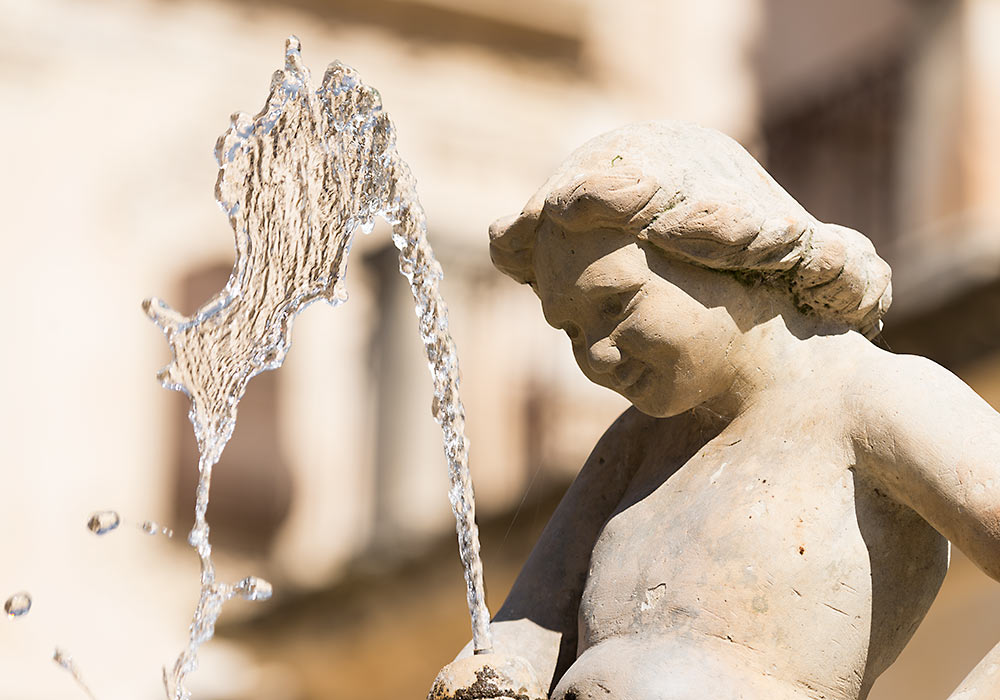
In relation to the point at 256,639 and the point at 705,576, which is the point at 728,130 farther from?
the point at 705,576

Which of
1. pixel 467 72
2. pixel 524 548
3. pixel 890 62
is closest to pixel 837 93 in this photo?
pixel 890 62

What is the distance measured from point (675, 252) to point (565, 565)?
440mm

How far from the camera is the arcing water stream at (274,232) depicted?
3279 millimetres

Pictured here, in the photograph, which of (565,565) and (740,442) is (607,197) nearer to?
(740,442)

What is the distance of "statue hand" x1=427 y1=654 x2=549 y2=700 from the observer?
8.15 ft

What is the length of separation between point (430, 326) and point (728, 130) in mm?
10383

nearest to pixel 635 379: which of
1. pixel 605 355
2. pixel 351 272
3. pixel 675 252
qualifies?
pixel 605 355

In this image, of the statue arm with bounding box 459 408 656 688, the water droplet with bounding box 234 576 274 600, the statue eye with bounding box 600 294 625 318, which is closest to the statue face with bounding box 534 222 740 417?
the statue eye with bounding box 600 294 625 318

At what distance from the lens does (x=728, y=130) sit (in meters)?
13.2

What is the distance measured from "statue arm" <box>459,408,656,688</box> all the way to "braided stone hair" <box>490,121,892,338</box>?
12.1 inches

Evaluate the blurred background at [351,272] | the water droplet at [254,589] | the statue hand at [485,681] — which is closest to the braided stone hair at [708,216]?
the statue hand at [485,681]

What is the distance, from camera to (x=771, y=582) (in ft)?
8.27

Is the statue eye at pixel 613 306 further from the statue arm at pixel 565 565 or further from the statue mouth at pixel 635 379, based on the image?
the statue arm at pixel 565 565

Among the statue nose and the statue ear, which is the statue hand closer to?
the statue nose
